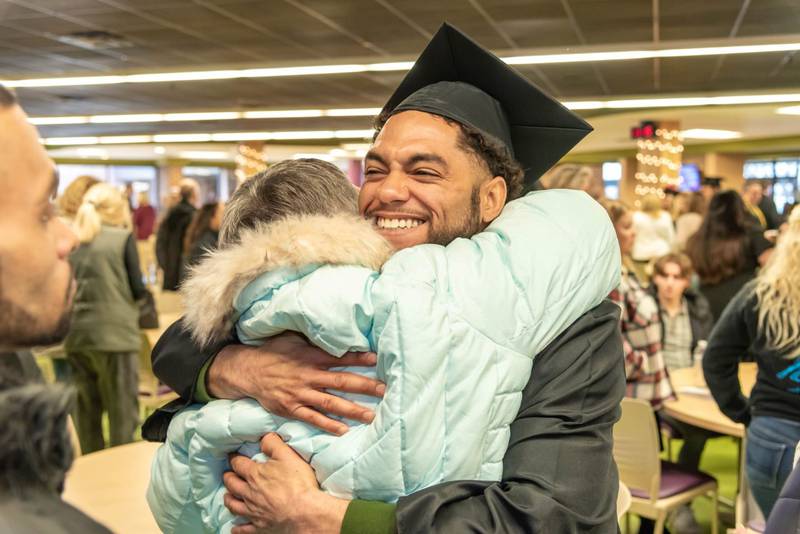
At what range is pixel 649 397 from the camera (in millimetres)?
3758

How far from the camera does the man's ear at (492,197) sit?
154 cm

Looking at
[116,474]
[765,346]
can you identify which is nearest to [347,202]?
[116,474]

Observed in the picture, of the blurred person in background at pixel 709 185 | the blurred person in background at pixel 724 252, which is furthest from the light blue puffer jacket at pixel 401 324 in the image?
the blurred person in background at pixel 709 185

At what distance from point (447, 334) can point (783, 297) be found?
2.26 meters

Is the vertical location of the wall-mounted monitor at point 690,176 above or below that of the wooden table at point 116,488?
above

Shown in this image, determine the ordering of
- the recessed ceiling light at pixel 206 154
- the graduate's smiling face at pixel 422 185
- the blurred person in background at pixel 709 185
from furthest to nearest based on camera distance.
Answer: the recessed ceiling light at pixel 206 154
the blurred person in background at pixel 709 185
the graduate's smiling face at pixel 422 185

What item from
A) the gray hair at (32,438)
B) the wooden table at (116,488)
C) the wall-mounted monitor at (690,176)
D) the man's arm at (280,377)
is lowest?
the wooden table at (116,488)

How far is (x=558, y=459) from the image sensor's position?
1239 mm

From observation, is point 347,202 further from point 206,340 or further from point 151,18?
point 151,18

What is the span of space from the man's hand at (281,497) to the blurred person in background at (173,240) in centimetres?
582

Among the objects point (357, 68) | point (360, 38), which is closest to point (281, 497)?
point (360, 38)

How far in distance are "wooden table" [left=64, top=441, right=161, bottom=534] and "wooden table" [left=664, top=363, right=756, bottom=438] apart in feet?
7.73

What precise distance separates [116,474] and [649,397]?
2.39m

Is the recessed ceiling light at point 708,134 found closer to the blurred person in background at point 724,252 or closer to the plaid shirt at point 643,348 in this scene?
the blurred person in background at point 724,252
